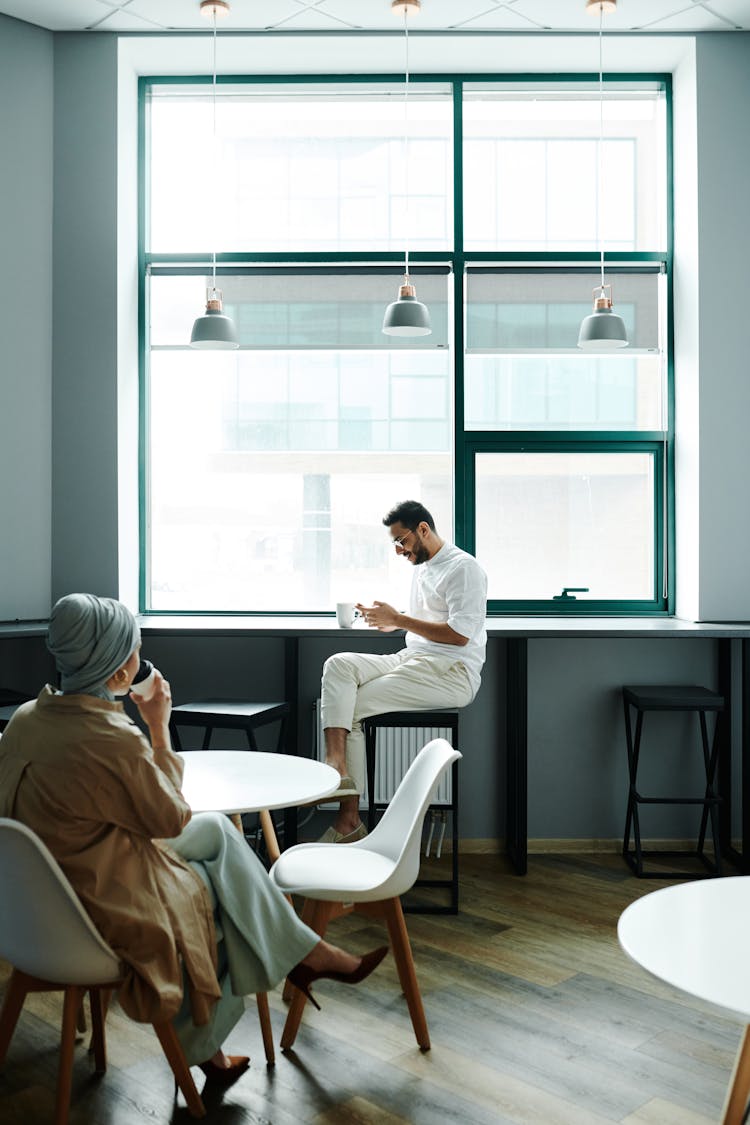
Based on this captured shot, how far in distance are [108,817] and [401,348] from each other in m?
3.11

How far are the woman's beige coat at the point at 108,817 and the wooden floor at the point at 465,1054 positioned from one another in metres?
0.52

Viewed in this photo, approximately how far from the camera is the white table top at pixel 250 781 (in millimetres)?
2346

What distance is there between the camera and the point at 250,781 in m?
2.57

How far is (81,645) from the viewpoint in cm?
197

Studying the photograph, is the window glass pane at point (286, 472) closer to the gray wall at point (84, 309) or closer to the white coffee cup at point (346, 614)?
the gray wall at point (84, 309)

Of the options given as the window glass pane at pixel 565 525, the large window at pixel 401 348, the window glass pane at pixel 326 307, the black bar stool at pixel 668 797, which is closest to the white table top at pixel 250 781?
the black bar stool at pixel 668 797

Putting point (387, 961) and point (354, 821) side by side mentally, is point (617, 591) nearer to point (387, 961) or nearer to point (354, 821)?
point (354, 821)

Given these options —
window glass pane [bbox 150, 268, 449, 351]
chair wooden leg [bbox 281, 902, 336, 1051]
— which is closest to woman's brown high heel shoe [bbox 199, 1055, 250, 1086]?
chair wooden leg [bbox 281, 902, 336, 1051]

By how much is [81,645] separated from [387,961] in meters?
1.70

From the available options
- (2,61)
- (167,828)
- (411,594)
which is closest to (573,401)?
(411,594)

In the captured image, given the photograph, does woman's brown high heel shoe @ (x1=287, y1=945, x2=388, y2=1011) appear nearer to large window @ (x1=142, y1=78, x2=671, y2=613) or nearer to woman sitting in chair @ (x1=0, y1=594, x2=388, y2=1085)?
woman sitting in chair @ (x1=0, y1=594, x2=388, y2=1085)

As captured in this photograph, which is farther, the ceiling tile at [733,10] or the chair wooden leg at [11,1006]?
the ceiling tile at [733,10]

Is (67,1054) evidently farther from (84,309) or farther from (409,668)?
(84,309)

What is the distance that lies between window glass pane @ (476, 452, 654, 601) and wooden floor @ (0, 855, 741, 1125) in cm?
174
